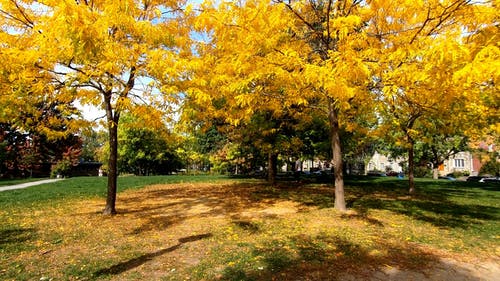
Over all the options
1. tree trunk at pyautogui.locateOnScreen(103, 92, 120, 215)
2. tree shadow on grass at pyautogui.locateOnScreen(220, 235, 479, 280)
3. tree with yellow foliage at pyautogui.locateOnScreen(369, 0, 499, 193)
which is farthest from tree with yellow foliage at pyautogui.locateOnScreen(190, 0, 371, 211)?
tree shadow on grass at pyautogui.locateOnScreen(220, 235, 479, 280)

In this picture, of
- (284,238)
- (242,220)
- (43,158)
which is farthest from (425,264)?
(43,158)

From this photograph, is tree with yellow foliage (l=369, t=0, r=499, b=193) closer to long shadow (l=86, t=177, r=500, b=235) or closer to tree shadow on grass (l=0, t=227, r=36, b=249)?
long shadow (l=86, t=177, r=500, b=235)

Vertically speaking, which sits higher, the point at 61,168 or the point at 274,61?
the point at 274,61

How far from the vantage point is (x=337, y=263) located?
5.02 m

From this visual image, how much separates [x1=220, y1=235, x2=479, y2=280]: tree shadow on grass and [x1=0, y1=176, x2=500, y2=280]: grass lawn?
0.7 inches

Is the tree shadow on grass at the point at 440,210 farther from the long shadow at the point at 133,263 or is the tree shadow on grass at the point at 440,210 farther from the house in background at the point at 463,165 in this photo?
the house in background at the point at 463,165

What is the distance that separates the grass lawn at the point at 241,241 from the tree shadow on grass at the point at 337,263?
2 cm

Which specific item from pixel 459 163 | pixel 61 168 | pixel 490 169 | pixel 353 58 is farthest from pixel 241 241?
pixel 459 163

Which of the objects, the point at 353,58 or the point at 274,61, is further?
the point at 274,61

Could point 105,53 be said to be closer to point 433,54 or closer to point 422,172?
point 433,54

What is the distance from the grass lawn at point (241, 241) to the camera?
4672 mm

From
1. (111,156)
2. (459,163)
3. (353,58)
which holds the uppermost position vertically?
(353,58)

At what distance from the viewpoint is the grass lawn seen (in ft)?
15.3

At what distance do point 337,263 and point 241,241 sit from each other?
1921 mm
